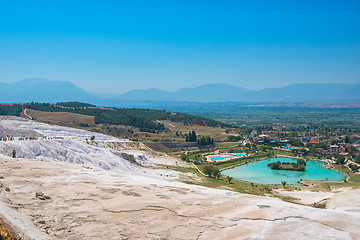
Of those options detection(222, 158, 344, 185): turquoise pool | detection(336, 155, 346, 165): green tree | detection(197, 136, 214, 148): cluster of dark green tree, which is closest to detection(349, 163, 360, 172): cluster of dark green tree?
detection(222, 158, 344, 185): turquoise pool

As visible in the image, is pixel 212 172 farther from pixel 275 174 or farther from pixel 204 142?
pixel 204 142

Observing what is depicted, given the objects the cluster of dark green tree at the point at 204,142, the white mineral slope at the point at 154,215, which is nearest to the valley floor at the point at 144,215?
the white mineral slope at the point at 154,215

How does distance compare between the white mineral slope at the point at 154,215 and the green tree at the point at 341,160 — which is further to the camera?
the green tree at the point at 341,160

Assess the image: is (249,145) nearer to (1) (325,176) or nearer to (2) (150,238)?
(1) (325,176)

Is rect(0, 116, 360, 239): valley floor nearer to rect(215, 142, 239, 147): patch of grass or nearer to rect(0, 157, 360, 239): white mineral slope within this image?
rect(0, 157, 360, 239): white mineral slope

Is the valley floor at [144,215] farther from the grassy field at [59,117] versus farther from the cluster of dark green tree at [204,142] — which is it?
the grassy field at [59,117]

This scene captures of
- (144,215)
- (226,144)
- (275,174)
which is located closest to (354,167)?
(275,174)

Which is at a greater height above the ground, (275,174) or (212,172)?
(212,172)

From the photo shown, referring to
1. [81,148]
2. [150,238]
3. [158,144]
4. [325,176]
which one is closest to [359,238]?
[150,238]

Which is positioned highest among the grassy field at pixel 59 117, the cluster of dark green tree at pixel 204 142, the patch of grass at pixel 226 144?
the grassy field at pixel 59 117
